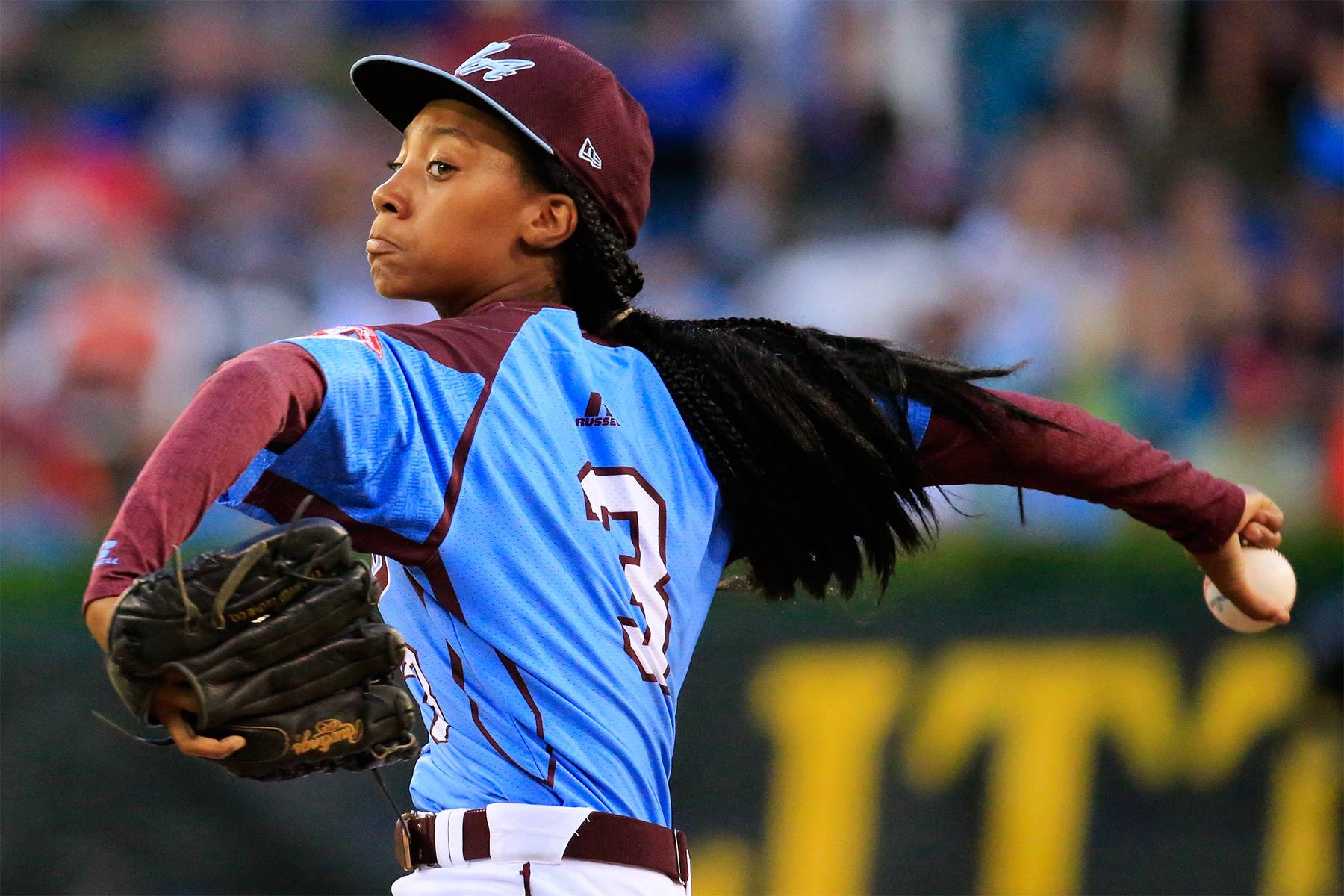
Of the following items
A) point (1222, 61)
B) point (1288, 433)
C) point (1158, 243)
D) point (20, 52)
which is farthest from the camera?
point (20, 52)

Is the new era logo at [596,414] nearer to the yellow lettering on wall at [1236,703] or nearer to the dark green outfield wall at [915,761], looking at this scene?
the dark green outfield wall at [915,761]

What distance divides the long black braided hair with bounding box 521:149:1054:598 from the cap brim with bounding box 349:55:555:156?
0.13 metres

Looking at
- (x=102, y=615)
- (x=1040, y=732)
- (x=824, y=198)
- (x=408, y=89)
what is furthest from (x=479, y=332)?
(x=824, y=198)

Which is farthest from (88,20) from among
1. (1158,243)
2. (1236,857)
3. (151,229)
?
(1236,857)

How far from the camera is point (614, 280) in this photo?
2.99 m

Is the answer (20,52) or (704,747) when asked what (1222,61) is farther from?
(20,52)

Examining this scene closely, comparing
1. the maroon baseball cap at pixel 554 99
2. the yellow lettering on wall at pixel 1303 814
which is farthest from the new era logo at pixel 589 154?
the yellow lettering on wall at pixel 1303 814

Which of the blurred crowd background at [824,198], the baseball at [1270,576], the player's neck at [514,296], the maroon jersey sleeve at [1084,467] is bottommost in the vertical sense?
the baseball at [1270,576]

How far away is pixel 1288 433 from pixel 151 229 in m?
5.61

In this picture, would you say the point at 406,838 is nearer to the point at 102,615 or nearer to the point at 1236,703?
the point at 102,615

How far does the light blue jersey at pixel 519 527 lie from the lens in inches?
94.1

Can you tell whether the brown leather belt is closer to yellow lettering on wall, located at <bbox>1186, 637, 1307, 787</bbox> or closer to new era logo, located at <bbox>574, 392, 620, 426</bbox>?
new era logo, located at <bbox>574, 392, 620, 426</bbox>

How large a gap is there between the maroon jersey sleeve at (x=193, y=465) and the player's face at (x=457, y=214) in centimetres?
66

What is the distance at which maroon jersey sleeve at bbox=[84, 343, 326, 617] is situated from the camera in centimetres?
204
